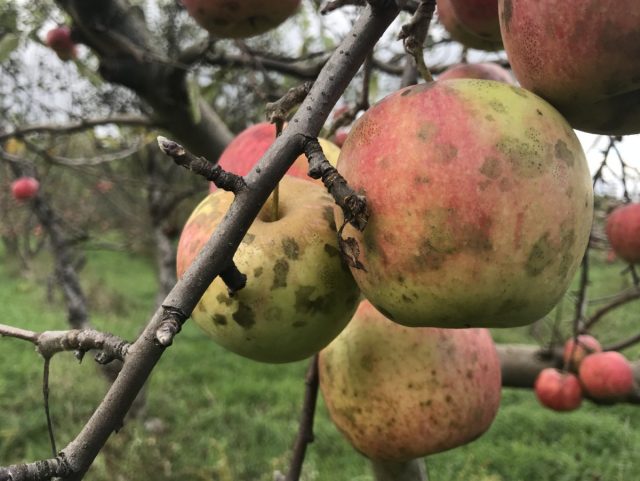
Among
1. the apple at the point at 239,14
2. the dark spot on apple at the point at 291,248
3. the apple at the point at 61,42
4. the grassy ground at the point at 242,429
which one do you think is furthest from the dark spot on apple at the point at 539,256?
the grassy ground at the point at 242,429

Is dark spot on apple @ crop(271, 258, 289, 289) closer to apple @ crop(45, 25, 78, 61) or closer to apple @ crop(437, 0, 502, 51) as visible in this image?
apple @ crop(437, 0, 502, 51)

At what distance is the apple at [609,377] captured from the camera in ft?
7.50

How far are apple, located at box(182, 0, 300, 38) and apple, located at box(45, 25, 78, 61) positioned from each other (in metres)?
1.33

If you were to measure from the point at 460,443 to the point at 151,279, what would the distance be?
9.76 metres

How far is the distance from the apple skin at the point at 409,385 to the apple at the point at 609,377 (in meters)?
1.22

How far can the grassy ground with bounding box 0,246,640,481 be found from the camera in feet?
12.2

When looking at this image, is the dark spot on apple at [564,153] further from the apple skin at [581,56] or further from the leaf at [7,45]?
the leaf at [7,45]

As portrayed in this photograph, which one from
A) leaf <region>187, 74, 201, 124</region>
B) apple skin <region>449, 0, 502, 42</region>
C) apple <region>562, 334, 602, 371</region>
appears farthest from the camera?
apple <region>562, 334, 602, 371</region>

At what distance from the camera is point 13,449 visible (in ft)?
A: 14.0

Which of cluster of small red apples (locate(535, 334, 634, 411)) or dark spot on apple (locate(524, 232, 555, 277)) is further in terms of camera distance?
cluster of small red apples (locate(535, 334, 634, 411))

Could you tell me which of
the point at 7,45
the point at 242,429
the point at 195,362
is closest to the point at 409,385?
the point at 7,45

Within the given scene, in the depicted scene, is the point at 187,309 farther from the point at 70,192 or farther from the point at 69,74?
the point at 70,192

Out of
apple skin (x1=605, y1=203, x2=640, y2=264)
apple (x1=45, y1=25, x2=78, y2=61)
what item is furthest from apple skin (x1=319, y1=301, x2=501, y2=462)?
apple (x1=45, y1=25, x2=78, y2=61)

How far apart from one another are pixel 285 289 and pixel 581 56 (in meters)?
0.41
